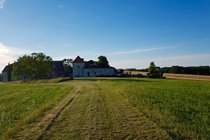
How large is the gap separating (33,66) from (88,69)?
29.0 m

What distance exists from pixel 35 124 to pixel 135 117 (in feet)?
14.6

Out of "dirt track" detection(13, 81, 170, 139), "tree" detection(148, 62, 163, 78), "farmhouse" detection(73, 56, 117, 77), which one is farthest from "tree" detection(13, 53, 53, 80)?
"dirt track" detection(13, 81, 170, 139)

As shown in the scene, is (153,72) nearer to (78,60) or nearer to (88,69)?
(88,69)

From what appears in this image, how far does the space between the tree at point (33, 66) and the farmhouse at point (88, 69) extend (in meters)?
22.4

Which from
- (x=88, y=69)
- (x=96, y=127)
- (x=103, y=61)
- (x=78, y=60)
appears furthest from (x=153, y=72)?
(x=96, y=127)

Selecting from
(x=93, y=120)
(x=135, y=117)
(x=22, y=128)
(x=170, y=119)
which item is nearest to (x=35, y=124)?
(x=22, y=128)

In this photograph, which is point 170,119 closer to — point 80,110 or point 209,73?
point 80,110

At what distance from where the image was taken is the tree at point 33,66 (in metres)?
88.0

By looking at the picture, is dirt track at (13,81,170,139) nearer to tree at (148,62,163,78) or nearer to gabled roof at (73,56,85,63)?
tree at (148,62,163,78)

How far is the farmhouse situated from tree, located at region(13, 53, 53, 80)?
22363 mm

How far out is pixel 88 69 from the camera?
372 feet

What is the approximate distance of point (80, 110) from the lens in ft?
55.0

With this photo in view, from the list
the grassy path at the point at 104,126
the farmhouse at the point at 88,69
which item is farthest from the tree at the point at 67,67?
the grassy path at the point at 104,126

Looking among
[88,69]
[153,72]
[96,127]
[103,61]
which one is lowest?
[96,127]
